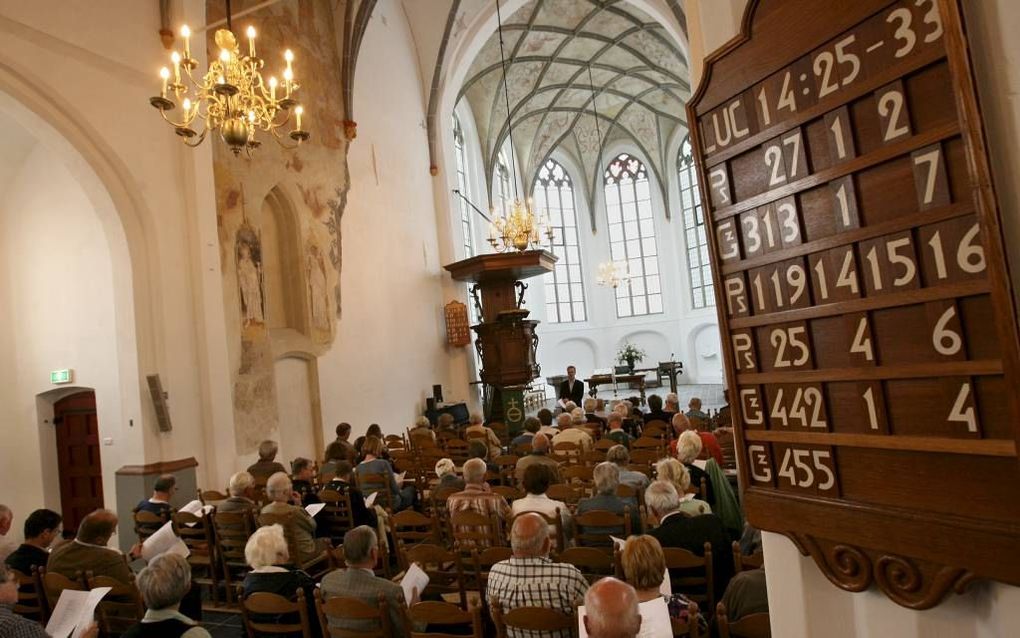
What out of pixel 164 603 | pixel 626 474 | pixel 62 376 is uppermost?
pixel 62 376

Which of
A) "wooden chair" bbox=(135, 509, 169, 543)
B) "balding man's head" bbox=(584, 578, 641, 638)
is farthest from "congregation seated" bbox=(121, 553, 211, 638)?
"wooden chair" bbox=(135, 509, 169, 543)

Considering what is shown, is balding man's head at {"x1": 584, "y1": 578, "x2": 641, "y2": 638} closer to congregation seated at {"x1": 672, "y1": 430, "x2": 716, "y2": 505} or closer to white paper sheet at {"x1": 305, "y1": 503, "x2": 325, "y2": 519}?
congregation seated at {"x1": 672, "y1": 430, "x2": 716, "y2": 505}

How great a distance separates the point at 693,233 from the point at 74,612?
83.5ft

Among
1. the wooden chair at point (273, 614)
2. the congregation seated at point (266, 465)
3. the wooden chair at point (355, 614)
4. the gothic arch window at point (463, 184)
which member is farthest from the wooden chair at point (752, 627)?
the gothic arch window at point (463, 184)

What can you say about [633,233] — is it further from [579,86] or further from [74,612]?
[74,612]

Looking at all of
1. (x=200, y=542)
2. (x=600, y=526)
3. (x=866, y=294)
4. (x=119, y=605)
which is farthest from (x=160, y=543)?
(x=866, y=294)

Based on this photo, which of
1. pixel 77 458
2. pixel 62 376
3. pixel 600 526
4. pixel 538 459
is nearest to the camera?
pixel 600 526

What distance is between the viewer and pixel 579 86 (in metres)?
23.5

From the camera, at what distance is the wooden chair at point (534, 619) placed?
2.64 meters

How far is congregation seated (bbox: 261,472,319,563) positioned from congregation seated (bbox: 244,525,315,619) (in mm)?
1181

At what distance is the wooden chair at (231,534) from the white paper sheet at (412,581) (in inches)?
81.2

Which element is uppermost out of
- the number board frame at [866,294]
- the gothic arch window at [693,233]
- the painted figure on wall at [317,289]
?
the gothic arch window at [693,233]

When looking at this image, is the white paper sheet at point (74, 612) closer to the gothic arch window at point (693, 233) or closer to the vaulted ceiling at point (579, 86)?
the vaulted ceiling at point (579, 86)

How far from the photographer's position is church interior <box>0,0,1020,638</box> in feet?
5.04
